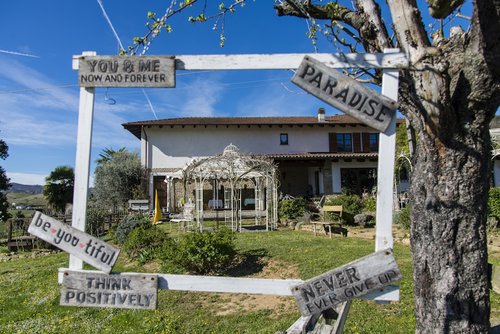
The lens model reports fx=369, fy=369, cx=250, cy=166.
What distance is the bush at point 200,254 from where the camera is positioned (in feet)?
26.0

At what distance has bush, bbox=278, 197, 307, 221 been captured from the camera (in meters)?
18.3

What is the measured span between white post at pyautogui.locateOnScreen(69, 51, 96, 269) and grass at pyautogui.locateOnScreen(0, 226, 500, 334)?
372 centimetres

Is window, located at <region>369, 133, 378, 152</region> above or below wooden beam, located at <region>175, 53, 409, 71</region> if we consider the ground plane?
above

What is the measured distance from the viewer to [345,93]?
6.95ft

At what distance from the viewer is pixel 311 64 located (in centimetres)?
213

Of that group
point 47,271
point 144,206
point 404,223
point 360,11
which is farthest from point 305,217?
point 360,11

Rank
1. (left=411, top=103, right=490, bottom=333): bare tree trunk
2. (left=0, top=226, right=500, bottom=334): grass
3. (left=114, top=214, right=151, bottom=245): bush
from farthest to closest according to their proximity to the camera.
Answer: (left=114, top=214, right=151, bottom=245): bush, (left=0, top=226, right=500, bottom=334): grass, (left=411, top=103, right=490, bottom=333): bare tree trunk

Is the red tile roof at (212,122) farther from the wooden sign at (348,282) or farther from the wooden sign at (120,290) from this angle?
the wooden sign at (120,290)

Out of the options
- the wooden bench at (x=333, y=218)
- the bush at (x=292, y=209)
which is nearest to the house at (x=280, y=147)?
the bush at (x=292, y=209)

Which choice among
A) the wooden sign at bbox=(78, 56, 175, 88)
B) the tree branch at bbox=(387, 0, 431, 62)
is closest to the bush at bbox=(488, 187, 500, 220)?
the tree branch at bbox=(387, 0, 431, 62)

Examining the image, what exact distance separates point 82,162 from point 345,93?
5.41 ft

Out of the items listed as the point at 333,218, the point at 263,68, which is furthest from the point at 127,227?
the point at 263,68

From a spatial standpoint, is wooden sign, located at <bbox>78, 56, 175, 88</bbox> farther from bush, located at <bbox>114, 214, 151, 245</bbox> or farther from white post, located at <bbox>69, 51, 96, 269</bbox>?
bush, located at <bbox>114, 214, 151, 245</bbox>

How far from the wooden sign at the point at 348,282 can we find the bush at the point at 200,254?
19.6ft
